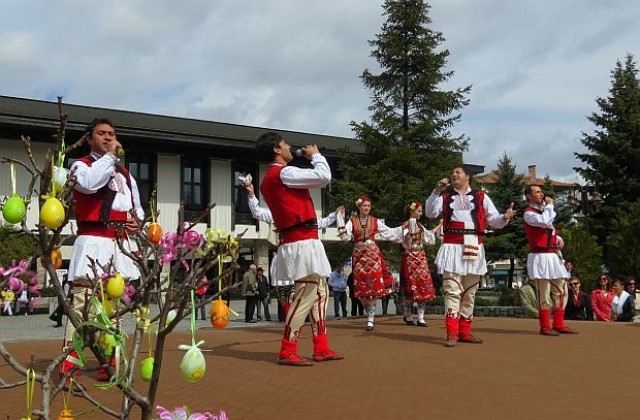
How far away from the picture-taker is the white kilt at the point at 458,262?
7.75 metres

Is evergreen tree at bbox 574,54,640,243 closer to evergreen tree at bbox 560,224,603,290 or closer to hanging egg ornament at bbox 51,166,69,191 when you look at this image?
evergreen tree at bbox 560,224,603,290

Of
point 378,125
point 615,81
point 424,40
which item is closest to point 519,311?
point 378,125

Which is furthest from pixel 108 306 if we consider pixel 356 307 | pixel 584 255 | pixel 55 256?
pixel 584 255

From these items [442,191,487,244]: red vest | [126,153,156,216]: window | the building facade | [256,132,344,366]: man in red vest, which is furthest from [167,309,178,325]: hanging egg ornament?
[126,153,156,216]: window

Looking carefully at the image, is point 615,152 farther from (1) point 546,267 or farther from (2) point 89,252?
(2) point 89,252

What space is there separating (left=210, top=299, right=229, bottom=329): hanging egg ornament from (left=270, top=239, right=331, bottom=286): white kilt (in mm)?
3336

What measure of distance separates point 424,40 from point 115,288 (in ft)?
64.3

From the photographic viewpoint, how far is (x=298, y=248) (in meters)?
6.32

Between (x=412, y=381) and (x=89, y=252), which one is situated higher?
(x=89, y=252)

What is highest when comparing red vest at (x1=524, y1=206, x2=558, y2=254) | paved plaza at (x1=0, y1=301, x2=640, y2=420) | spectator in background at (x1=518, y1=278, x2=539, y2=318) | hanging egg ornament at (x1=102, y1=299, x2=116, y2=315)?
red vest at (x1=524, y1=206, x2=558, y2=254)

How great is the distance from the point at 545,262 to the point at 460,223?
161cm

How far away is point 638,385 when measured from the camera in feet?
16.5

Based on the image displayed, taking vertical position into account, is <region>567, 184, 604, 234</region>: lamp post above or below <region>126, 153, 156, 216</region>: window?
below

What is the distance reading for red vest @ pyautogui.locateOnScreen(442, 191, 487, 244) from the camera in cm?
788
